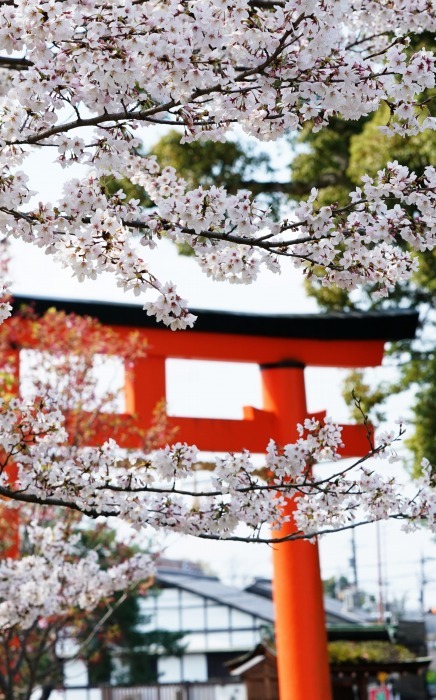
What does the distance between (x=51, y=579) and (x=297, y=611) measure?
10.1ft

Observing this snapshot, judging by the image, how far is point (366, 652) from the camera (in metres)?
11.7

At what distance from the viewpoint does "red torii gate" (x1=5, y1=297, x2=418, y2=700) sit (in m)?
8.95

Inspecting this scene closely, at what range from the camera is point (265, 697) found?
1160 centimetres

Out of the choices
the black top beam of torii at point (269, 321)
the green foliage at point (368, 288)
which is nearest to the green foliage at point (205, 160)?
the green foliage at point (368, 288)

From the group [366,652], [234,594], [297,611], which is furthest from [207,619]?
[297,611]

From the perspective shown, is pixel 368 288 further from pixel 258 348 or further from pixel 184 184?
pixel 184 184

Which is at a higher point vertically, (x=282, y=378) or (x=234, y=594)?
(x=282, y=378)

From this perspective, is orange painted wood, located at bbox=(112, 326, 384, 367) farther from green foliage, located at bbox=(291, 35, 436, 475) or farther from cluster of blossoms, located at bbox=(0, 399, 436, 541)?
cluster of blossoms, located at bbox=(0, 399, 436, 541)

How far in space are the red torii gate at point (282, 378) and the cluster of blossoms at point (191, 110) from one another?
17.5ft

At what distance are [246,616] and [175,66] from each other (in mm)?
22448

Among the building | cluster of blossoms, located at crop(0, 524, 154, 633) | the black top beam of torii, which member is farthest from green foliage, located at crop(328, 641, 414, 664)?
the building

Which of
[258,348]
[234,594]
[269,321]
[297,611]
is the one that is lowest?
[297,611]

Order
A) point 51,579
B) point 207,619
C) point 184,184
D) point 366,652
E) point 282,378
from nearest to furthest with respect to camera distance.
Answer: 1. point 184,184
2. point 51,579
3. point 282,378
4. point 366,652
5. point 207,619

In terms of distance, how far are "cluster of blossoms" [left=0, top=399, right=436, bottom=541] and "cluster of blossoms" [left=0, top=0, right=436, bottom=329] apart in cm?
70
